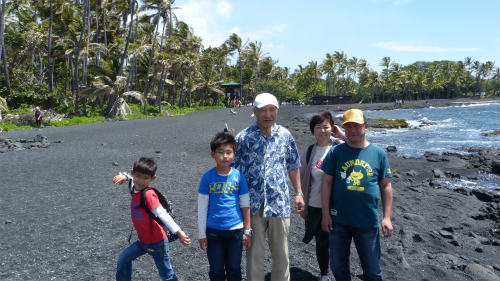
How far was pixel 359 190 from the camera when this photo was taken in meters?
2.66

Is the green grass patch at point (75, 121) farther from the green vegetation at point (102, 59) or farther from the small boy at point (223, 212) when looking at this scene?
the small boy at point (223, 212)

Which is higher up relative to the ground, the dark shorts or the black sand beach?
the dark shorts

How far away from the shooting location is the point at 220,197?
8.52 feet

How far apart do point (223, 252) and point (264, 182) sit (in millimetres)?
669

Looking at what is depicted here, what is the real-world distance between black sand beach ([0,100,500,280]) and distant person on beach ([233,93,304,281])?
1.19 m

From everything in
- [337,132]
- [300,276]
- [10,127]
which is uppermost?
[337,132]

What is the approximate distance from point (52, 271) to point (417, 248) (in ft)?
16.5

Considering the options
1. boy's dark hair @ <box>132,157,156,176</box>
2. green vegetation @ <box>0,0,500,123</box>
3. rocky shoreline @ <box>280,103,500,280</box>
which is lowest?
rocky shoreline @ <box>280,103,500,280</box>

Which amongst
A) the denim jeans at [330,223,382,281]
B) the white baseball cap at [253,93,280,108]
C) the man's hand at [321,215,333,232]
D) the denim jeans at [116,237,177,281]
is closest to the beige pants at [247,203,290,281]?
the man's hand at [321,215,333,232]

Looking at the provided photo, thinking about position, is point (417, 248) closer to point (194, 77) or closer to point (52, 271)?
point (52, 271)

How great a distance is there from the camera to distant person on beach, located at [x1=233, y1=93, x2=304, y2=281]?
2738mm

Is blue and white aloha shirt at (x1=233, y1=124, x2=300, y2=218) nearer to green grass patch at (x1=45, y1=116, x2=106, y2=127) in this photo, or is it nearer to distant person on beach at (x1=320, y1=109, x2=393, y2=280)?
distant person on beach at (x1=320, y1=109, x2=393, y2=280)

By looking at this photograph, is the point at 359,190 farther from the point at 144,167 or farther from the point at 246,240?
the point at 144,167

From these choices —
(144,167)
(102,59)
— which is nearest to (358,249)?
(144,167)
